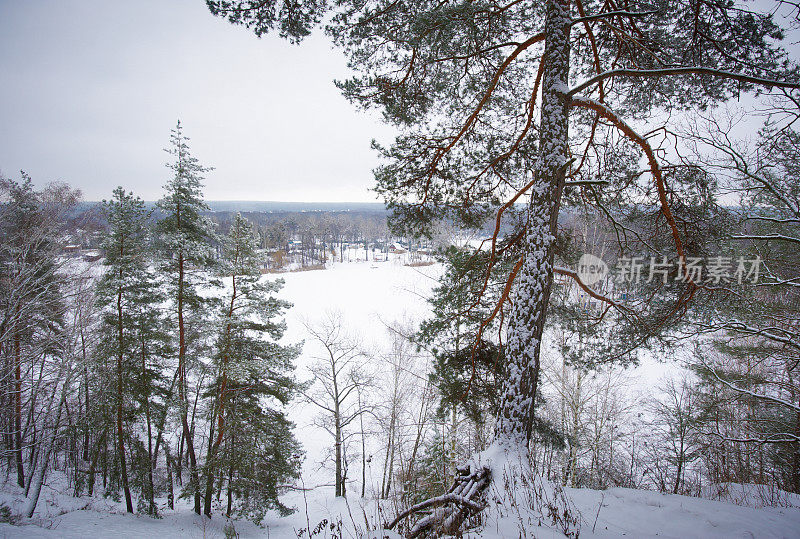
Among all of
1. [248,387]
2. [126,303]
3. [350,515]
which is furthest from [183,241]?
[350,515]

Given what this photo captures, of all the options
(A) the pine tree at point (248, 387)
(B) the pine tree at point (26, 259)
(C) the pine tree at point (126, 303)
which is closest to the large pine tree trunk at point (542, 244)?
(A) the pine tree at point (248, 387)

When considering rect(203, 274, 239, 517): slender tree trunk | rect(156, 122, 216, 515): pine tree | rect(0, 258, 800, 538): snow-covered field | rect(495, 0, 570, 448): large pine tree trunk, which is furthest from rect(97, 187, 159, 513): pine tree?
rect(495, 0, 570, 448): large pine tree trunk

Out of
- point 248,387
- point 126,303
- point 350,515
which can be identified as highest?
point 350,515

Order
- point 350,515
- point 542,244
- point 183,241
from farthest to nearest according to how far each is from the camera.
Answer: point 183,241 < point 542,244 < point 350,515

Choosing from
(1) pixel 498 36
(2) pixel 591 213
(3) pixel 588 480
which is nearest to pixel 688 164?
(2) pixel 591 213

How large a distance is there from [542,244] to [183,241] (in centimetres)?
892

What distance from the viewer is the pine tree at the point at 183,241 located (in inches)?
328

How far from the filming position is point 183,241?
8281 mm

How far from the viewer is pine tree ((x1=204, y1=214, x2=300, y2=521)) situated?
8227 millimetres

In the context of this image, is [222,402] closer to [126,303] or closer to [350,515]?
[126,303]

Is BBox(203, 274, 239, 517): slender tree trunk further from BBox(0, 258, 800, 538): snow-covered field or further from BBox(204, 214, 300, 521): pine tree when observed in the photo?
BBox(0, 258, 800, 538): snow-covered field

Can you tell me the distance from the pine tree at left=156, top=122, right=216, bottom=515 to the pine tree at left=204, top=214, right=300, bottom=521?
721mm

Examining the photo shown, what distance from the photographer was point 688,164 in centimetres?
363

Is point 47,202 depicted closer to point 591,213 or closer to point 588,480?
point 591,213
